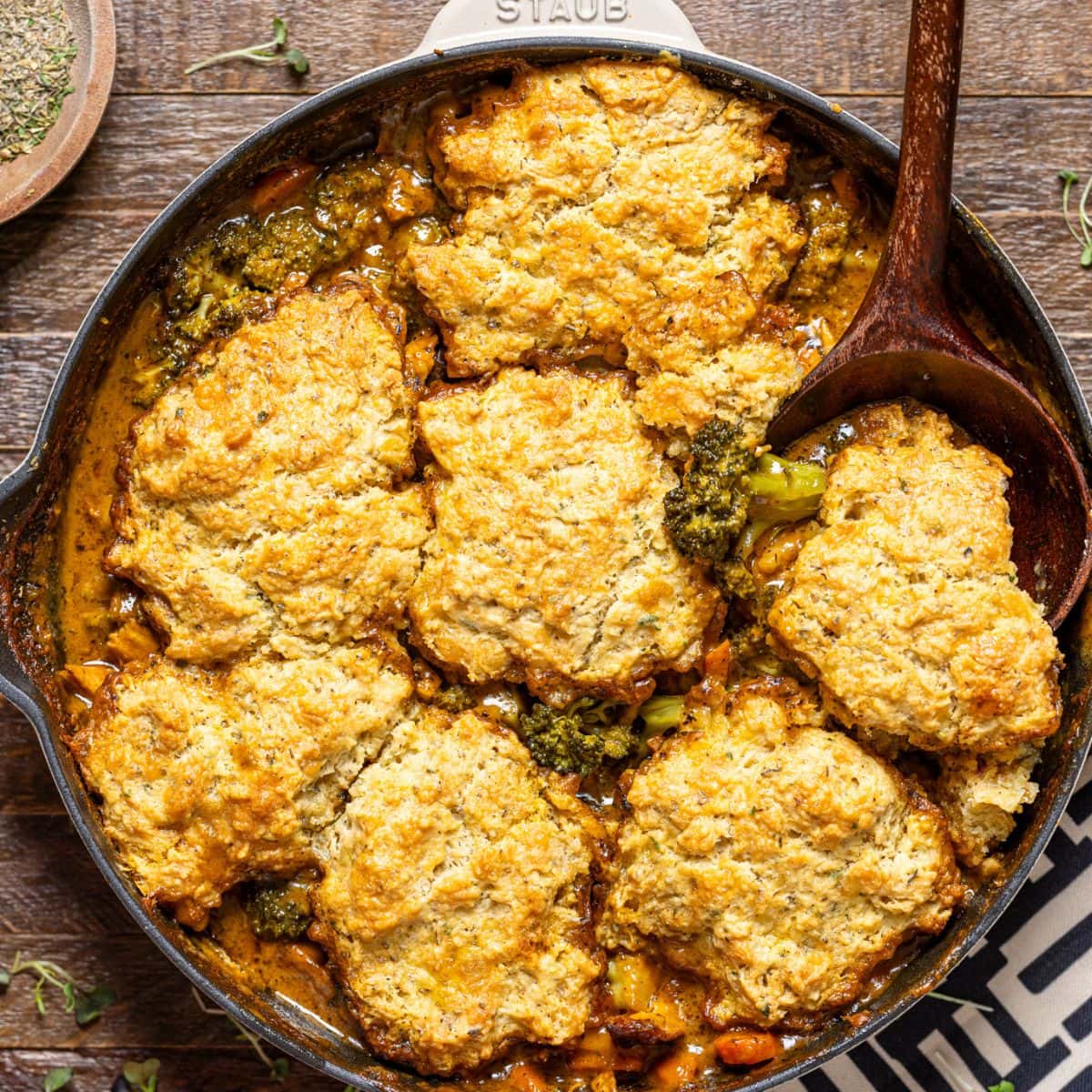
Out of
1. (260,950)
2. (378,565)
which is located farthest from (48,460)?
(260,950)

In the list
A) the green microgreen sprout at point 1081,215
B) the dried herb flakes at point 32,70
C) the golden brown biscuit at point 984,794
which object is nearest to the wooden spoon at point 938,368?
the golden brown biscuit at point 984,794

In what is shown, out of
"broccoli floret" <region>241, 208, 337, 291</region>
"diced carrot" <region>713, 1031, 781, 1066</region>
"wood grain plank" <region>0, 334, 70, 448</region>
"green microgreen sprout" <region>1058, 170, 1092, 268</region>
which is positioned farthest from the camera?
"wood grain plank" <region>0, 334, 70, 448</region>

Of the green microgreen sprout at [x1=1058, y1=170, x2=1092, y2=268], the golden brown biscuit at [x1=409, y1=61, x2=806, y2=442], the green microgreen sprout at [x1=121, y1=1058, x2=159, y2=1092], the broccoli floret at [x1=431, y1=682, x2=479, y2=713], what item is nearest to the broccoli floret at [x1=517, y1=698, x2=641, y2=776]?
the broccoli floret at [x1=431, y1=682, x2=479, y2=713]

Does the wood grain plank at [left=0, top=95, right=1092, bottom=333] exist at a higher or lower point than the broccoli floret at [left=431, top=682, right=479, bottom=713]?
higher

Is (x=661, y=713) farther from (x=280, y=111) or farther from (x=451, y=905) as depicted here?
(x=280, y=111)

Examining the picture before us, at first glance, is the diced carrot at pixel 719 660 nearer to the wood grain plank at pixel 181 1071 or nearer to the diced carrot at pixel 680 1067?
the diced carrot at pixel 680 1067

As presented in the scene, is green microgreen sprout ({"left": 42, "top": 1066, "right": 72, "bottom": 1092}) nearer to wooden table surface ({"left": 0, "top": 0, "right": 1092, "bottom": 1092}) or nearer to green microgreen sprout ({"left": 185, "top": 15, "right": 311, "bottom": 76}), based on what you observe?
wooden table surface ({"left": 0, "top": 0, "right": 1092, "bottom": 1092})
